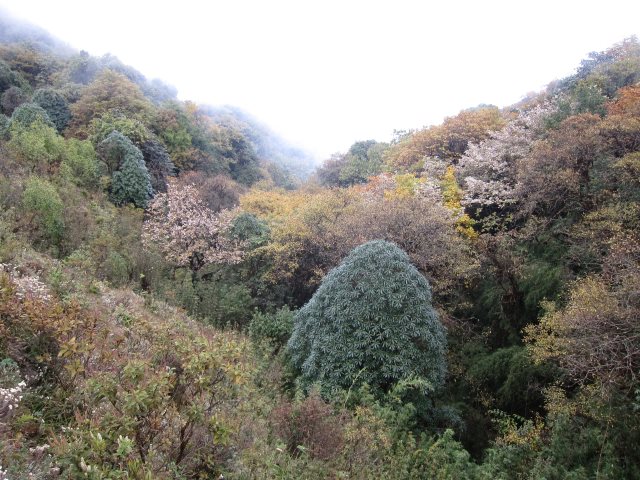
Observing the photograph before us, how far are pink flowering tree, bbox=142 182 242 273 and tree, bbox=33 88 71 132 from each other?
16824mm

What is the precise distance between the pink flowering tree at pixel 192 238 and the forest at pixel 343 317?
0.11 metres

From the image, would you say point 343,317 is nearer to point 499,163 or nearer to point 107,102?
point 499,163

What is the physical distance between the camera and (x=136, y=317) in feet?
25.7

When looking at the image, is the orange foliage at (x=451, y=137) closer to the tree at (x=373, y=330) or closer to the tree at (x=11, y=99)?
the tree at (x=373, y=330)

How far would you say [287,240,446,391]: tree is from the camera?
8758 mm

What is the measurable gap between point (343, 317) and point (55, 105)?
29934mm

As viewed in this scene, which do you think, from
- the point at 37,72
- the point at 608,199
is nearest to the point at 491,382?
the point at 608,199

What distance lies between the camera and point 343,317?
30.4 feet

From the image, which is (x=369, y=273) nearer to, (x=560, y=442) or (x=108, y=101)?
(x=560, y=442)

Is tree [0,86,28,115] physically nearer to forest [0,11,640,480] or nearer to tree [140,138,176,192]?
forest [0,11,640,480]

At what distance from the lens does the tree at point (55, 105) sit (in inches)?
1113

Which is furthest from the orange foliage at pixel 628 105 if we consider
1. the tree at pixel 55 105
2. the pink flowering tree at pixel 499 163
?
the tree at pixel 55 105

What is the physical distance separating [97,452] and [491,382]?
9.51 metres

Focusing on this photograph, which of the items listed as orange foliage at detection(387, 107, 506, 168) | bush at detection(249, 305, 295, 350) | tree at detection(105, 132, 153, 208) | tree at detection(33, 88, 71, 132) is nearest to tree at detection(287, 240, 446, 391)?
bush at detection(249, 305, 295, 350)
